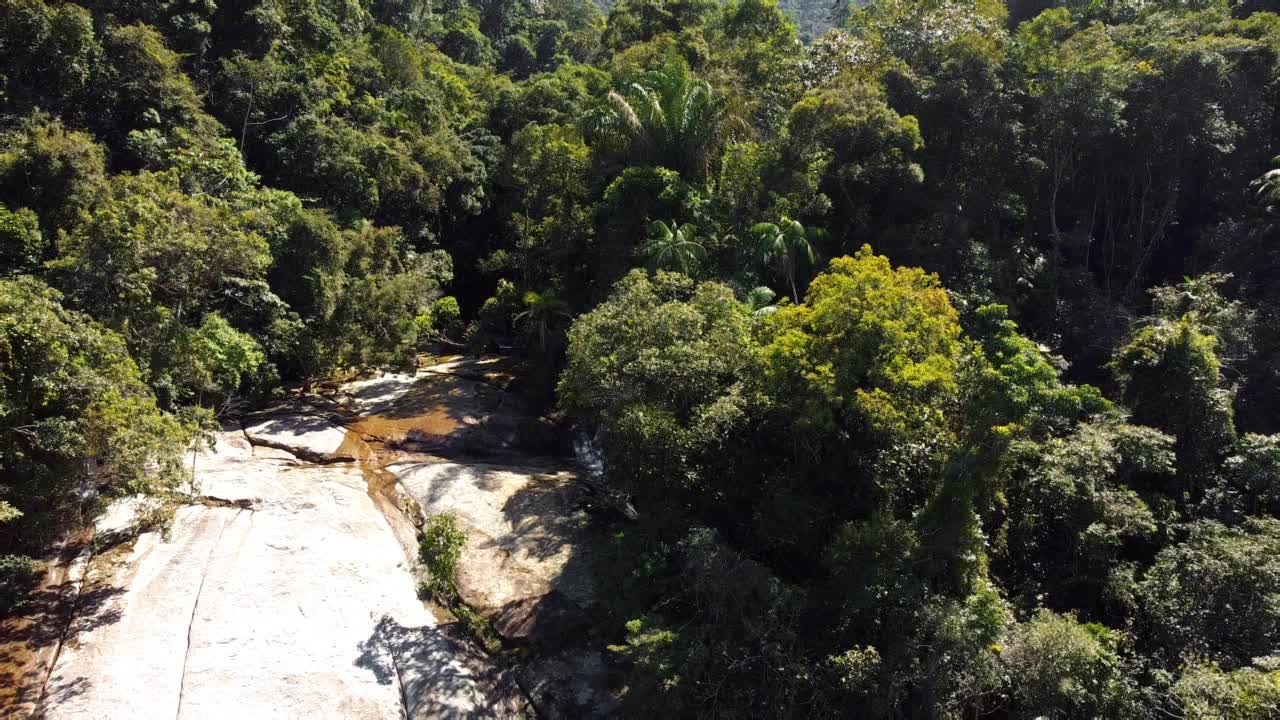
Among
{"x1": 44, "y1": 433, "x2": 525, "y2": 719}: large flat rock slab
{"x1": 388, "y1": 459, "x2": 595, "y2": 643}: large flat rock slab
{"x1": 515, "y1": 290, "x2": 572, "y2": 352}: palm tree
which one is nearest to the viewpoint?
{"x1": 44, "y1": 433, "x2": 525, "y2": 719}: large flat rock slab

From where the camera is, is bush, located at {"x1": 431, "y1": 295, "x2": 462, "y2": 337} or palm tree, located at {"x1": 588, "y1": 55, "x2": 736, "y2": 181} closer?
palm tree, located at {"x1": 588, "y1": 55, "x2": 736, "y2": 181}

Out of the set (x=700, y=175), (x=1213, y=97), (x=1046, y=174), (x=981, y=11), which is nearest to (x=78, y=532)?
(x=700, y=175)

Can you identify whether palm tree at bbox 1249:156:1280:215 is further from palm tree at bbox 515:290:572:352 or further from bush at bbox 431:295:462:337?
bush at bbox 431:295:462:337

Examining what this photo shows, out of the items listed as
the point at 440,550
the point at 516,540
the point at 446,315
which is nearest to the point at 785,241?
the point at 516,540

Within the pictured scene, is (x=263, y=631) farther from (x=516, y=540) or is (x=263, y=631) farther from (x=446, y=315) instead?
(x=446, y=315)

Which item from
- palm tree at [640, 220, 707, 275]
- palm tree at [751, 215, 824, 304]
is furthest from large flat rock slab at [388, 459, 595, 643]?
palm tree at [751, 215, 824, 304]

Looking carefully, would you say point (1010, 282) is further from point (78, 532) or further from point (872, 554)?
point (78, 532)
